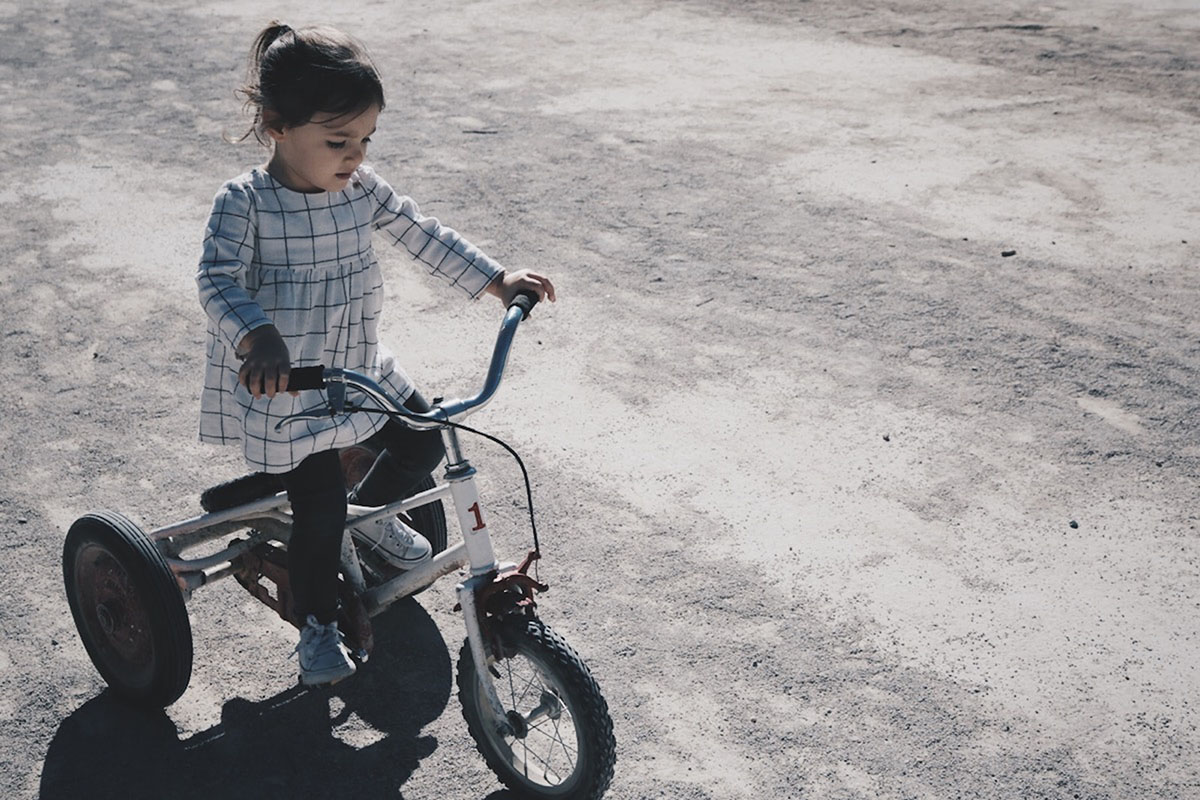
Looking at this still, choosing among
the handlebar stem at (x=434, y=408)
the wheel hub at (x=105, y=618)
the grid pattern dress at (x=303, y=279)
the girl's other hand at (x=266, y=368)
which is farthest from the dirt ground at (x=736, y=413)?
the girl's other hand at (x=266, y=368)

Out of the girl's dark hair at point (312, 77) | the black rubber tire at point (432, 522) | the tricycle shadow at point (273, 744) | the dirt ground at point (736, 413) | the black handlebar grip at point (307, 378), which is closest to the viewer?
the black handlebar grip at point (307, 378)

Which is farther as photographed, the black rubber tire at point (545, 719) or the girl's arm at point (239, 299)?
the black rubber tire at point (545, 719)

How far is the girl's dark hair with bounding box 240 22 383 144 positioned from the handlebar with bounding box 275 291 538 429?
587 millimetres

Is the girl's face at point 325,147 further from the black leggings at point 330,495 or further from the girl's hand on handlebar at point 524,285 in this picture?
the black leggings at point 330,495

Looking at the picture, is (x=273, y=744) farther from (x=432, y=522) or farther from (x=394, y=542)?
(x=432, y=522)

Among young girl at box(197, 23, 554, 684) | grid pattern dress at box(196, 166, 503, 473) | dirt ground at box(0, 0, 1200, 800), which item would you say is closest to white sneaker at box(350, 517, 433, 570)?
young girl at box(197, 23, 554, 684)

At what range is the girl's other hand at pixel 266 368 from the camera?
2658mm

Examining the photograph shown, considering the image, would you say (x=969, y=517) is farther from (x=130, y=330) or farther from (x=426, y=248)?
(x=130, y=330)

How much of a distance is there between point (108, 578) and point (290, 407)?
2.62 feet

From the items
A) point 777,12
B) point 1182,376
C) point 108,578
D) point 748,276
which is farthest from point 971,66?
point 108,578

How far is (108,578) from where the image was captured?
347 cm

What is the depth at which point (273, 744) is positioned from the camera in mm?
3422

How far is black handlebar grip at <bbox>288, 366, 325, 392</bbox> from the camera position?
265cm

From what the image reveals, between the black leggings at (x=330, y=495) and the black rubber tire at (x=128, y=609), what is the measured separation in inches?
12.4
